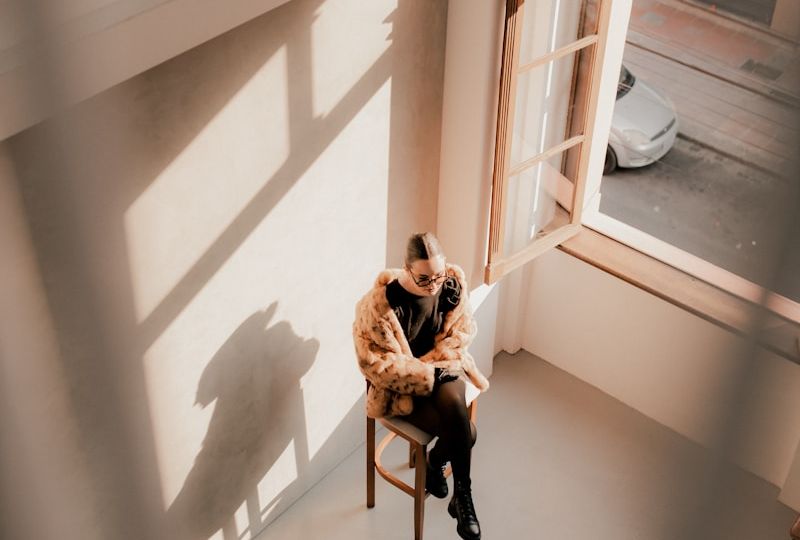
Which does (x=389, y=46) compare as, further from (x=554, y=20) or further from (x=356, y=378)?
(x=356, y=378)

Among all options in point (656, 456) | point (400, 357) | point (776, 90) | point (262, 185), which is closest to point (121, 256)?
point (262, 185)

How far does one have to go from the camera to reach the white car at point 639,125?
14.6 ft

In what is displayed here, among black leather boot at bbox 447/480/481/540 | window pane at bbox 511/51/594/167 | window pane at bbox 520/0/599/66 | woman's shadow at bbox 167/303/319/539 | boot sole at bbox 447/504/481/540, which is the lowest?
boot sole at bbox 447/504/481/540

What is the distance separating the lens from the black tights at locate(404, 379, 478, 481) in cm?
328

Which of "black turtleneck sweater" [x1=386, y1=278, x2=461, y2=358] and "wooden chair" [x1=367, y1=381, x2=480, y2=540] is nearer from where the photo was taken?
"black turtleneck sweater" [x1=386, y1=278, x2=461, y2=358]

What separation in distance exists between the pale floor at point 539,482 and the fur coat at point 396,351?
691 mm

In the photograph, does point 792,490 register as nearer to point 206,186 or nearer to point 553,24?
point 553,24

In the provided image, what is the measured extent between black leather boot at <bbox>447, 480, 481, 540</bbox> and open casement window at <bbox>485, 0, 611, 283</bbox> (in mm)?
889

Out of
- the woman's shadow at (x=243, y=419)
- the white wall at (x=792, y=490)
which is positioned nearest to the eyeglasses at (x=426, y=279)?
the woman's shadow at (x=243, y=419)

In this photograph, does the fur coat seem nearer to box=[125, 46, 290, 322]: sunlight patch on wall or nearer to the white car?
box=[125, 46, 290, 322]: sunlight patch on wall

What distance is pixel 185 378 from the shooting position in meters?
3.02

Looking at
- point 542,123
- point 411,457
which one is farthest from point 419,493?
point 542,123

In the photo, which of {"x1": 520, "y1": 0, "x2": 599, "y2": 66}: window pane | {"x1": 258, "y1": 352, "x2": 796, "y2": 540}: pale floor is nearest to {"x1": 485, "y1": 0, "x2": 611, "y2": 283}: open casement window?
{"x1": 520, "y1": 0, "x2": 599, "y2": 66}: window pane

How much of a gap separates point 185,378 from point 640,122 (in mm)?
2747
